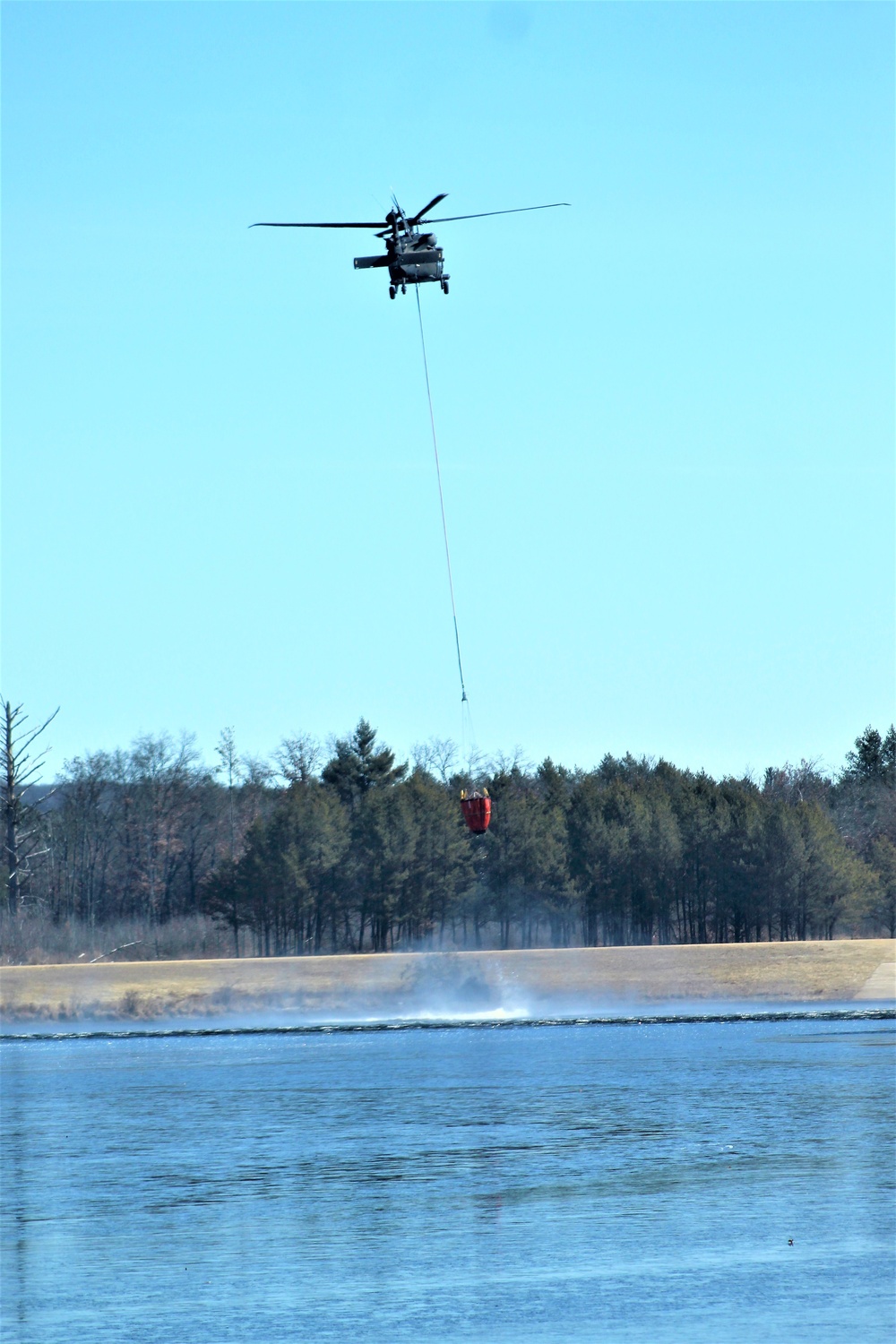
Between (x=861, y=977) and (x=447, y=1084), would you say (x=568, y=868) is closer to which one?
(x=861, y=977)

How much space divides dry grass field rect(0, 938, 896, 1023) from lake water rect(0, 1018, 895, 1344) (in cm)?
2217

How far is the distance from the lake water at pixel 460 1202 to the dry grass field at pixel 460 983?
22.2 metres

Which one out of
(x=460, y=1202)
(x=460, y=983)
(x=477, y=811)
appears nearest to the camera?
(x=460, y=1202)

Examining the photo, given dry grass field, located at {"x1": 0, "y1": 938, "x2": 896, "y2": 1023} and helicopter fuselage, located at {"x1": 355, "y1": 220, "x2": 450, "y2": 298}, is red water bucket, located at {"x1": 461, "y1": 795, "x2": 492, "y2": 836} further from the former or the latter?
dry grass field, located at {"x1": 0, "y1": 938, "x2": 896, "y2": 1023}

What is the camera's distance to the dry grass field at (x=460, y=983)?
7038 centimetres

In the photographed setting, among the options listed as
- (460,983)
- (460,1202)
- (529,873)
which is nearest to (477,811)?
(460,1202)

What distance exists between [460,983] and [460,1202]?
163 feet

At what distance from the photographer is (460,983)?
7500 cm

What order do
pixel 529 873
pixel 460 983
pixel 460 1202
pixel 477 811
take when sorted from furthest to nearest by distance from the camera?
pixel 529 873
pixel 460 983
pixel 477 811
pixel 460 1202

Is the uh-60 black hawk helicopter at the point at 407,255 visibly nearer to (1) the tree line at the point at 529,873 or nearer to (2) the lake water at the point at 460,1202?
(2) the lake water at the point at 460,1202

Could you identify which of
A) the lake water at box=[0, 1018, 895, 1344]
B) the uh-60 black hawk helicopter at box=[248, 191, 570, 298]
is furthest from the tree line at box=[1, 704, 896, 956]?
the uh-60 black hawk helicopter at box=[248, 191, 570, 298]

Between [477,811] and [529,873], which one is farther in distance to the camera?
[529,873]

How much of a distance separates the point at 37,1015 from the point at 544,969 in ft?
66.5

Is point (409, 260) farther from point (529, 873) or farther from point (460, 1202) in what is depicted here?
point (529, 873)
